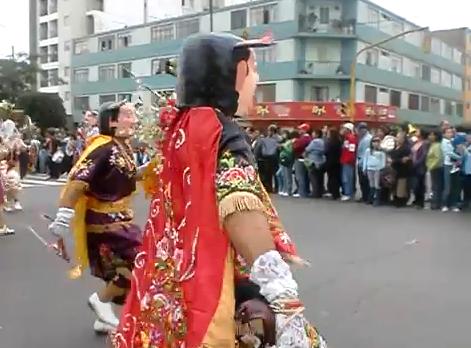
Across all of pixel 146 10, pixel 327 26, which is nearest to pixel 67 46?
pixel 146 10

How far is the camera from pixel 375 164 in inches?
546

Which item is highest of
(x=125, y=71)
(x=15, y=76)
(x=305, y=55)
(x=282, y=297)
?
(x=305, y=55)

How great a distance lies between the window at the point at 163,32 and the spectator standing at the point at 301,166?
124 feet

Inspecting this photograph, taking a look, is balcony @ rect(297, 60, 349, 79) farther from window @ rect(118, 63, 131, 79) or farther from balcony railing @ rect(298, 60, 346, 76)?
window @ rect(118, 63, 131, 79)

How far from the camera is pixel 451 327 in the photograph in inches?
216

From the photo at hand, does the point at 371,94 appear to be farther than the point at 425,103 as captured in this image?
No

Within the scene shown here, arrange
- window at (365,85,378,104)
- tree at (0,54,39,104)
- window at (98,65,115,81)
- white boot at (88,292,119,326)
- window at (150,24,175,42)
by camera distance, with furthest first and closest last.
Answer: window at (98,65,115,81) → window at (150,24,175,42) → window at (365,85,378,104) → tree at (0,54,39,104) → white boot at (88,292,119,326)

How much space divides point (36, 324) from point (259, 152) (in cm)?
1141

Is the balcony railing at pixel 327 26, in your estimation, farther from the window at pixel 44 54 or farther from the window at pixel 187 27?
the window at pixel 44 54

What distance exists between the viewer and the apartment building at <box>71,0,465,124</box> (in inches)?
1789

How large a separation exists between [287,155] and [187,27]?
122ft

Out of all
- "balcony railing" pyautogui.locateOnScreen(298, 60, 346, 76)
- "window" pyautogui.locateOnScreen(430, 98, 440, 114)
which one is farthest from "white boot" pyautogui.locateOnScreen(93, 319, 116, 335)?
"window" pyautogui.locateOnScreen(430, 98, 440, 114)

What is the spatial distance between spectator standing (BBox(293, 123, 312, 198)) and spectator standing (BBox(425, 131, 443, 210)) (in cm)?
302

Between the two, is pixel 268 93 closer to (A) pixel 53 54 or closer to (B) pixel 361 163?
(A) pixel 53 54
